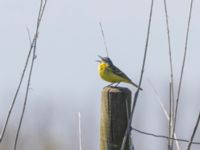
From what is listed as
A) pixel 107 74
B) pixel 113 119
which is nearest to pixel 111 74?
pixel 107 74

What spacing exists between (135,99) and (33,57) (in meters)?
0.73

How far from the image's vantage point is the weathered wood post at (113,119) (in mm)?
4742

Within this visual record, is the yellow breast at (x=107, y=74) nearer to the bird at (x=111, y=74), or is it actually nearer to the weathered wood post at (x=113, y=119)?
the bird at (x=111, y=74)

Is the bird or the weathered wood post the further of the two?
the bird

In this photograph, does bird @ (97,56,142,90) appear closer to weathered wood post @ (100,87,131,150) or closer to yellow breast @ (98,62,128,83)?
yellow breast @ (98,62,128,83)

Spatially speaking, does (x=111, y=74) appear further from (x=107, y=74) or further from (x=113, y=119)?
(x=113, y=119)

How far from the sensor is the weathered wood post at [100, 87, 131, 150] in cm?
474

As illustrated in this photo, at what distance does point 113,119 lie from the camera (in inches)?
187

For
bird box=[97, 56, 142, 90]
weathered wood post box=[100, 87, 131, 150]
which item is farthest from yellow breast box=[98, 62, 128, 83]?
weathered wood post box=[100, 87, 131, 150]

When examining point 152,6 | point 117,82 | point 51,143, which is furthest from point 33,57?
point 51,143

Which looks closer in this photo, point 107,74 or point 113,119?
point 113,119

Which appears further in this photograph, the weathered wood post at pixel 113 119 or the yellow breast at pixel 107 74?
the yellow breast at pixel 107 74

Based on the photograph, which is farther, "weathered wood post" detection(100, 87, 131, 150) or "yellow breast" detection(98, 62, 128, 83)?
"yellow breast" detection(98, 62, 128, 83)

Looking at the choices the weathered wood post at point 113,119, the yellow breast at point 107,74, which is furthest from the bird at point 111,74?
the weathered wood post at point 113,119
